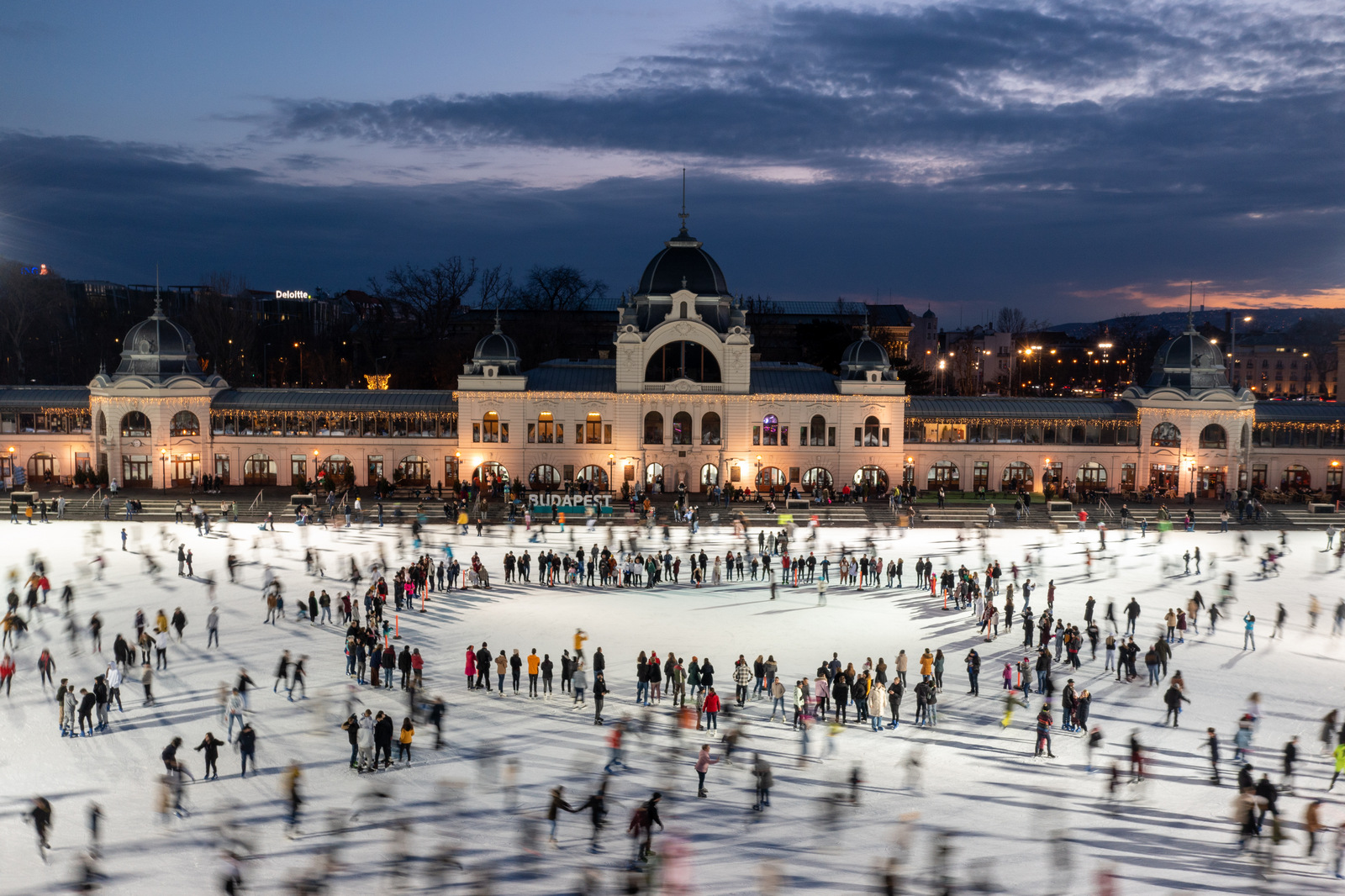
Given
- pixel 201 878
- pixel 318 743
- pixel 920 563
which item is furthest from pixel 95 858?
pixel 920 563

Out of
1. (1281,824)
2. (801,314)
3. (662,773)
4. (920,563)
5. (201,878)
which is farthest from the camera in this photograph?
(801,314)

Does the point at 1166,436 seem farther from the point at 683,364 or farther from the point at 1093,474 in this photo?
the point at 683,364

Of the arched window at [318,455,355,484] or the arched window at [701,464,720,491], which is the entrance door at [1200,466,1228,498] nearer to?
the arched window at [701,464,720,491]

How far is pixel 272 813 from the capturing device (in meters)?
18.6

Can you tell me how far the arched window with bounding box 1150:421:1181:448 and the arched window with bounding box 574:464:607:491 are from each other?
118 ft

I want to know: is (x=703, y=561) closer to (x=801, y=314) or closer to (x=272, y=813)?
(x=272, y=813)

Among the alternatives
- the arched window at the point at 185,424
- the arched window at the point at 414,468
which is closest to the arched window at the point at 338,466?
the arched window at the point at 414,468

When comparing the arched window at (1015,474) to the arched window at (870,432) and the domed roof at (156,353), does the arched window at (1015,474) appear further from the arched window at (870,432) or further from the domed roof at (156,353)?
the domed roof at (156,353)

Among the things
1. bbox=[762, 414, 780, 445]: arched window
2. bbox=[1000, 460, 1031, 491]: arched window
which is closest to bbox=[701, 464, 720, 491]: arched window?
bbox=[762, 414, 780, 445]: arched window

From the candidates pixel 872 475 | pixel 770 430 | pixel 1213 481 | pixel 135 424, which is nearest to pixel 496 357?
pixel 770 430

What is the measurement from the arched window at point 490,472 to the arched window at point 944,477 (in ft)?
92.7

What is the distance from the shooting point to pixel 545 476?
6394cm

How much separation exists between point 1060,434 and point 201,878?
60.3 meters

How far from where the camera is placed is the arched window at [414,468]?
65.6m
